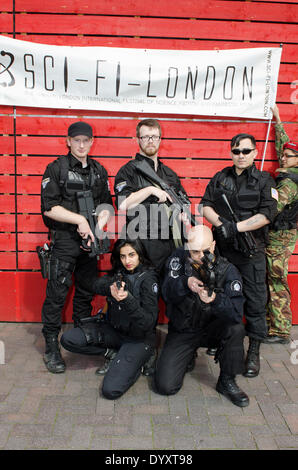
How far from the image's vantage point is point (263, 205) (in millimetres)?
3480

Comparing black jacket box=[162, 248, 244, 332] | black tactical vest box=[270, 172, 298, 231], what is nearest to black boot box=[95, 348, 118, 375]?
black jacket box=[162, 248, 244, 332]

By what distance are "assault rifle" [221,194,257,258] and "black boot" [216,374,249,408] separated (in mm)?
1070

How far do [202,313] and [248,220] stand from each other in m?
0.91

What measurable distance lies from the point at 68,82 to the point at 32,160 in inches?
36.8

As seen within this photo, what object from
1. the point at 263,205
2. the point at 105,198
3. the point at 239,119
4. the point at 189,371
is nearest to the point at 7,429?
the point at 189,371

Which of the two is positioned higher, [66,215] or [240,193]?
[240,193]

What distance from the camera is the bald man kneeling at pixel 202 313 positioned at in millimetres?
3029

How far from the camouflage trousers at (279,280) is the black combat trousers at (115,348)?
1524 mm

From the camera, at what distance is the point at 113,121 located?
14.3ft

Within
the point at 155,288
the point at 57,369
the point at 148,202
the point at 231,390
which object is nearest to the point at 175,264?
the point at 155,288

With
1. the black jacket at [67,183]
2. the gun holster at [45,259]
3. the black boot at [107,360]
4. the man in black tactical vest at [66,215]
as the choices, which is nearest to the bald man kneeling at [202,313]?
the black boot at [107,360]

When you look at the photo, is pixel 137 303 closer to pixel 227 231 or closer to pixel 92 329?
pixel 92 329

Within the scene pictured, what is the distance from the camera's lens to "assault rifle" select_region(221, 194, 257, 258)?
11.3 ft

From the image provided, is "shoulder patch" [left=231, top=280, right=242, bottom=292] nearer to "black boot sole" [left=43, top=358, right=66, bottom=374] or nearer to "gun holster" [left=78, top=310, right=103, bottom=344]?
"gun holster" [left=78, top=310, right=103, bottom=344]
